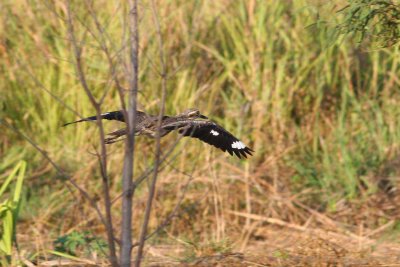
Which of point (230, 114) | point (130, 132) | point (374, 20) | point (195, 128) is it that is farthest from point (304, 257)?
point (230, 114)

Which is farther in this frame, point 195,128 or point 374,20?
point 195,128

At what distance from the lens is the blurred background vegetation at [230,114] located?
651 centimetres

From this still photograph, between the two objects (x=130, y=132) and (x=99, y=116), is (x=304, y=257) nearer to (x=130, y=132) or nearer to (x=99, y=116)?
(x=130, y=132)

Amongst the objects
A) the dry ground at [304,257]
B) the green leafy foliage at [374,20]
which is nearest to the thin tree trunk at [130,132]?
the dry ground at [304,257]

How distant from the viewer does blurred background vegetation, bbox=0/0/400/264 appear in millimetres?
6508

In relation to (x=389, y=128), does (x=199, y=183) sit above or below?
below

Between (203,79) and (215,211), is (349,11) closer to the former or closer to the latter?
(215,211)

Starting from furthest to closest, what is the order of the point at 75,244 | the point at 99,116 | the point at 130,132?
the point at 75,244
the point at 130,132
the point at 99,116

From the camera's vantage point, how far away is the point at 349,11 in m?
4.40

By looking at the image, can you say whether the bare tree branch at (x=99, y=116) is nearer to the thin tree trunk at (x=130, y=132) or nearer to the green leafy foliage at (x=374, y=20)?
the thin tree trunk at (x=130, y=132)

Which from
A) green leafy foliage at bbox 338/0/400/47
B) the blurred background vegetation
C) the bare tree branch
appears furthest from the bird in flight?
the bare tree branch

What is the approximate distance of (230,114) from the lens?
696 centimetres

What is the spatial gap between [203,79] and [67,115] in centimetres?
110

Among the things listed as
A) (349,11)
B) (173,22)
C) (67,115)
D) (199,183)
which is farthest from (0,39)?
(349,11)
